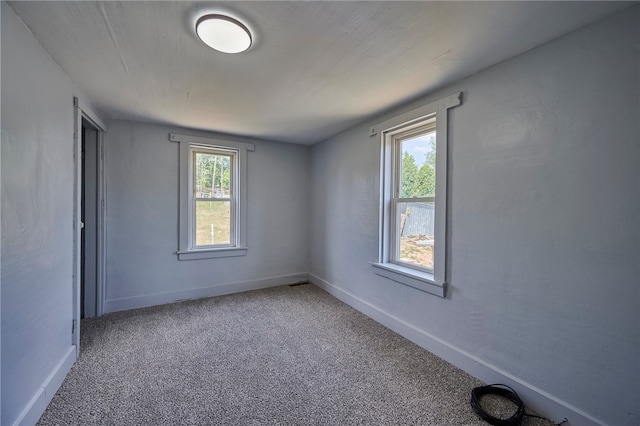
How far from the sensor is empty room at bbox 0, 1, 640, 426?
4.52 feet

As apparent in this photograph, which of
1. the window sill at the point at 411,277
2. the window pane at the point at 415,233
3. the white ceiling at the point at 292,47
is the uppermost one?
the white ceiling at the point at 292,47

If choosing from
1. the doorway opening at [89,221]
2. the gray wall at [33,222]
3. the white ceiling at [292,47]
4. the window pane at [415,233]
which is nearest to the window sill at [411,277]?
the window pane at [415,233]

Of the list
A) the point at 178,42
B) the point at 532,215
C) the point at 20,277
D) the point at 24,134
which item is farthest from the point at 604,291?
the point at 24,134

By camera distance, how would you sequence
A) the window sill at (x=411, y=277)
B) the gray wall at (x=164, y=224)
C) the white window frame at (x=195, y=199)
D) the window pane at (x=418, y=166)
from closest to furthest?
the window sill at (x=411, y=277), the window pane at (x=418, y=166), the gray wall at (x=164, y=224), the white window frame at (x=195, y=199)

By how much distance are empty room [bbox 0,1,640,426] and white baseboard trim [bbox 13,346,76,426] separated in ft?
0.05

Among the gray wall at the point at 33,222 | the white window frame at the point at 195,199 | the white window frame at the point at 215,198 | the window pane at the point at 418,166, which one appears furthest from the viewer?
the white window frame at the point at 215,198

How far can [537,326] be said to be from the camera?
5.46ft

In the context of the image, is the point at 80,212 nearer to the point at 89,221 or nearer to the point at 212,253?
the point at 89,221

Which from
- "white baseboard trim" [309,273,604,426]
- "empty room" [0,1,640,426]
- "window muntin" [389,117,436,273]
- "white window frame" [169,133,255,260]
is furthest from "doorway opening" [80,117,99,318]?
"window muntin" [389,117,436,273]

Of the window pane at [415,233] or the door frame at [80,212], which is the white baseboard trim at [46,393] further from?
the window pane at [415,233]

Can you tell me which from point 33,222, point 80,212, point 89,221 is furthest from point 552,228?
point 89,221

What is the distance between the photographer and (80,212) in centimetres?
240

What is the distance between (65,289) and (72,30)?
1733 mm

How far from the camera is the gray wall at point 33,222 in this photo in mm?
1325
